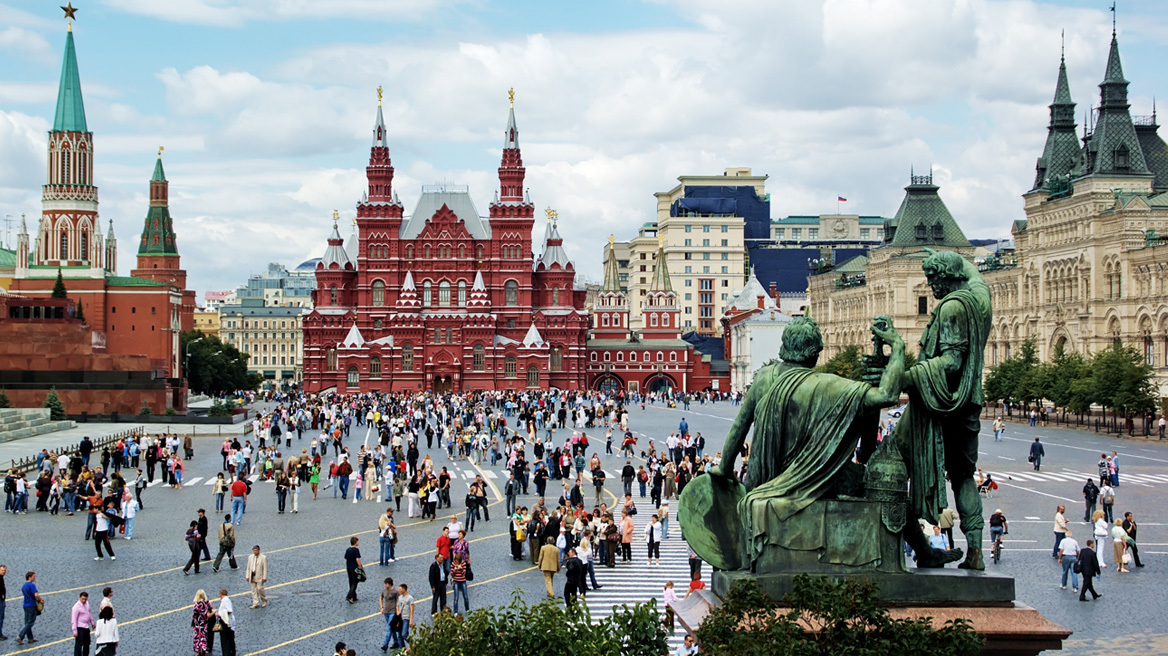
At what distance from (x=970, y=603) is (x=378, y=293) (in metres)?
98.0

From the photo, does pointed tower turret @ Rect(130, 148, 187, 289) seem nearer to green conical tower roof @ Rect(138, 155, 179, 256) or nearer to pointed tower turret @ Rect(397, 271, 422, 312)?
green conical tower roof @ Rect(138, 155, 179, 256)

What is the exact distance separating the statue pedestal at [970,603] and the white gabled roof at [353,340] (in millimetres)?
92558

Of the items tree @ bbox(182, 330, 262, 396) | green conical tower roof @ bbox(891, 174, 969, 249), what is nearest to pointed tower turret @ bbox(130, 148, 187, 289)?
tree @ bbox(182, 330, 262, 396)

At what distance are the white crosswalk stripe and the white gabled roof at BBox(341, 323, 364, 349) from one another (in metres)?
76.7

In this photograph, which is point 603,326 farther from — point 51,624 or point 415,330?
point 51,624

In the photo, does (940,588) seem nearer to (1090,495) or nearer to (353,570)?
(353,570)

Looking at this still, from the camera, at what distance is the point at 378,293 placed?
104688 mm

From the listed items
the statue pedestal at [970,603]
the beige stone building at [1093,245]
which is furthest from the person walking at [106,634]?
the beige stone building at [1093,245]

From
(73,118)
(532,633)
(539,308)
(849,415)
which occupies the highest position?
(73,118)

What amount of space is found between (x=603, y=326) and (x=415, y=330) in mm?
21675

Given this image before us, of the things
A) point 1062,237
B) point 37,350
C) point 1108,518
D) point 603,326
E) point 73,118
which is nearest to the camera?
point 1108,518

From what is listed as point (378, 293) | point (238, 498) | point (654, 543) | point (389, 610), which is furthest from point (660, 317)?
point (389, 610)

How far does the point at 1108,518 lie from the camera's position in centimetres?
2545

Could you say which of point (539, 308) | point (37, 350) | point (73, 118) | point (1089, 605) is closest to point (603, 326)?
point (539, 308)
